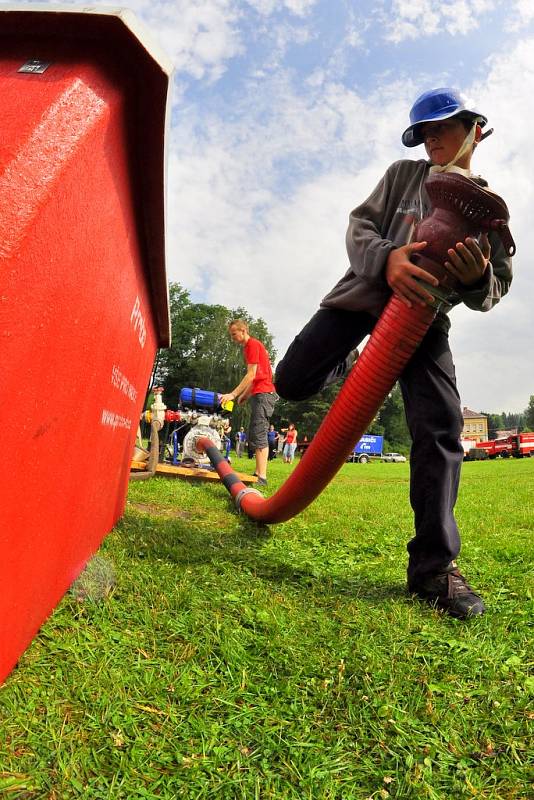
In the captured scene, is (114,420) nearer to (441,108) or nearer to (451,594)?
(451,594)

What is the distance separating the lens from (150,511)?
3910 mm

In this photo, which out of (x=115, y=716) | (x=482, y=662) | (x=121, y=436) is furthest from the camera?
(x=121, y=436)

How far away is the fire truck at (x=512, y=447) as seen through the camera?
116 ft

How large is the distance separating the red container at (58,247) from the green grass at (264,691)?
23cm

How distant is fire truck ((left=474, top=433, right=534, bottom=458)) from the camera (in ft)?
116

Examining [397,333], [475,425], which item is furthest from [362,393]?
[475,425]

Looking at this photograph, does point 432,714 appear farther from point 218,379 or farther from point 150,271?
point 218,379

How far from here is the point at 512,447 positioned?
1422 inches

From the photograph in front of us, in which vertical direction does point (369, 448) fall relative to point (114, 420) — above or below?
below

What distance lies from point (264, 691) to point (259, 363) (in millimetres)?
6013

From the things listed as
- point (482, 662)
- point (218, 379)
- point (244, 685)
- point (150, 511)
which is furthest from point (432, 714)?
point (218, 379)

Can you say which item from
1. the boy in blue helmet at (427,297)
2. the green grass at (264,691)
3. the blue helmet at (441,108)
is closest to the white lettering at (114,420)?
the green grass at (264,691)

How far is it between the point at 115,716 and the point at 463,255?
2.00 m

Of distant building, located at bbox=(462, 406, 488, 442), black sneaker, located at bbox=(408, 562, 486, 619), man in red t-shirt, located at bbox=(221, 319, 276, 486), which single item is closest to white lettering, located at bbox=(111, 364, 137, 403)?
black sneaker, located at bbox=(408, 562, 486, 619)
